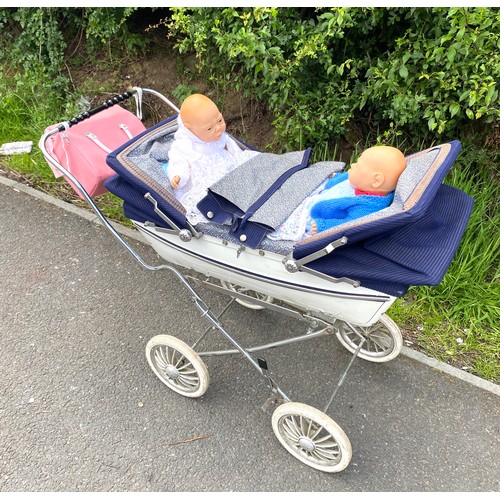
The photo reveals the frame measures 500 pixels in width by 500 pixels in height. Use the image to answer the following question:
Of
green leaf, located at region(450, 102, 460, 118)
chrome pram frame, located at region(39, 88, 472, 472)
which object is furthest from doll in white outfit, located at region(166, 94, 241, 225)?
green leaf, located at region(450, 102, 460, 118)

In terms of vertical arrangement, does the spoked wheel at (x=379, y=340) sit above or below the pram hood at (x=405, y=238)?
below

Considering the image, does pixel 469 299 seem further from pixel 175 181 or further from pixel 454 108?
pixel 175 181

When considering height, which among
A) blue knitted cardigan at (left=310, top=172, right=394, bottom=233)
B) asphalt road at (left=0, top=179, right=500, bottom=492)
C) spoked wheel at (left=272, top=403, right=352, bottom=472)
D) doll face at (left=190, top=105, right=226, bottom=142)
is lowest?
asphalt road at (left=0, top=179, right=500, bottom=492)

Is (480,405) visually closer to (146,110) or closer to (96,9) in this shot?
(146,110)

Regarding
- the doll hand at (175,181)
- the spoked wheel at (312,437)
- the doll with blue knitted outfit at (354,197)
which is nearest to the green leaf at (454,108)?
the doll with blue knitted outfit at (354,197)

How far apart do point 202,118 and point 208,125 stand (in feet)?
0.16

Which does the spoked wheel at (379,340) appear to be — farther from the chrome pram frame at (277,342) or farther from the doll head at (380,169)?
the doll head at (380,169)

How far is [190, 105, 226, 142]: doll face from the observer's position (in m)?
2.40

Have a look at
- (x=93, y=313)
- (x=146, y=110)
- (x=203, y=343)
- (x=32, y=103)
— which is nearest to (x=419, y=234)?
(x=203, y=343)

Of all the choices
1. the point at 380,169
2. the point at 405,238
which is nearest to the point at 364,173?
the point at 380,169

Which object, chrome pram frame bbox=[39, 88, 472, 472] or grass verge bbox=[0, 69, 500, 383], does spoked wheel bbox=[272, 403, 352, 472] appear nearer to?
chrome pram frame bbox=[39, 88, 472, 472]

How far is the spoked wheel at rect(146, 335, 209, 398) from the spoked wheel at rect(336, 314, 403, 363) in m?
0.86

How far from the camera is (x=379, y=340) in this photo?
2.87 m

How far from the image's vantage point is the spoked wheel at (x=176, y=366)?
251cm
